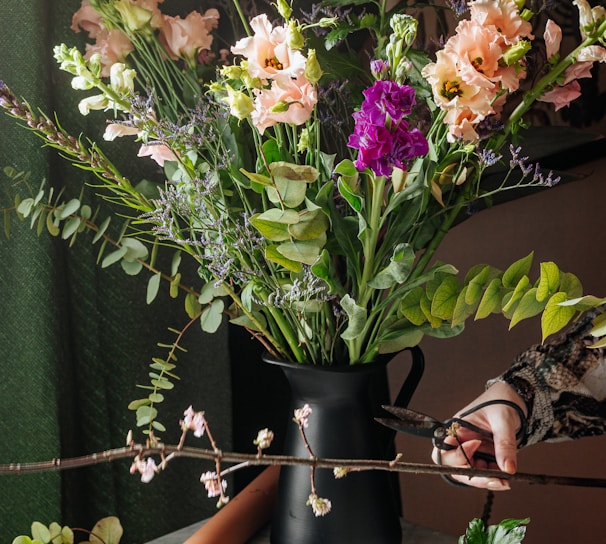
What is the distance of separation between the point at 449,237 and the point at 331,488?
595 mm

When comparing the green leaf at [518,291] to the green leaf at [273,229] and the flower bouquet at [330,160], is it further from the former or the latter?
the green leaf at [273,229]

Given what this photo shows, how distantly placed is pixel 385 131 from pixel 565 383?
43 centimetres

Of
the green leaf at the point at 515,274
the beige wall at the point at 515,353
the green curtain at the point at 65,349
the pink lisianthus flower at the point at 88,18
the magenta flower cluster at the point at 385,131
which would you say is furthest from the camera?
the beige wall at the point at 515,353

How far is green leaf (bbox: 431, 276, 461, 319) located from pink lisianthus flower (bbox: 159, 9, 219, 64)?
343mm

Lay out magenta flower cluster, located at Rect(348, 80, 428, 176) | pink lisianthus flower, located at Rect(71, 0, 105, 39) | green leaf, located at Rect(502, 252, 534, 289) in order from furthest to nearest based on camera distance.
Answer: pink lisianthus flower, located at Rect(71, 0, 105, 39) < green leaf, located at Rect(502, 252, 534, 289) < magenta flower cluster, located at Rect(348, 80, 428, 176)

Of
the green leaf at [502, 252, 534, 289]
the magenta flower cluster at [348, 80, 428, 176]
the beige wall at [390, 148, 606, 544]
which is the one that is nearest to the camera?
the magenta flower cluster at [348, 80, 428, 176]

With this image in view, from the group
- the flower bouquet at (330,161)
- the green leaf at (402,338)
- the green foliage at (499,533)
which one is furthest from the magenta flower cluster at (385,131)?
the green foliage at (499,533)

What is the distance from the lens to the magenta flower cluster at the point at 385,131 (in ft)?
1.90

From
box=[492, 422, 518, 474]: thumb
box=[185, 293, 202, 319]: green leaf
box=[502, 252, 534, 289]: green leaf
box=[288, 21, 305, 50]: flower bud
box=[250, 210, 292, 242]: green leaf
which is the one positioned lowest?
box=[492, 422, 518, 474]: thumb

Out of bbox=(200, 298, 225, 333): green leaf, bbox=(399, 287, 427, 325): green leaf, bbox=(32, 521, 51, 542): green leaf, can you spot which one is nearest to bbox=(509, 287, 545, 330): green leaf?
bbox=(399, 287, 427, 325): green leaf

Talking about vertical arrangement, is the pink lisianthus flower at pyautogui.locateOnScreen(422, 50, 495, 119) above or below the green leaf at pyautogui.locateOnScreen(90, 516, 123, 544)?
above

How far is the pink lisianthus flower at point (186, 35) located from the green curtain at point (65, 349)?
9.5 inches

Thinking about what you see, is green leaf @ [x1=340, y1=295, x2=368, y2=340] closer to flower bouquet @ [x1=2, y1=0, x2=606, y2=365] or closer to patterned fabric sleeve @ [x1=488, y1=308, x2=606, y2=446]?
flower bouquet @ [x1=2, y1=0, x2=606, y2=365]

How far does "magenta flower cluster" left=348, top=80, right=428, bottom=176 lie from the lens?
579 millimetres
